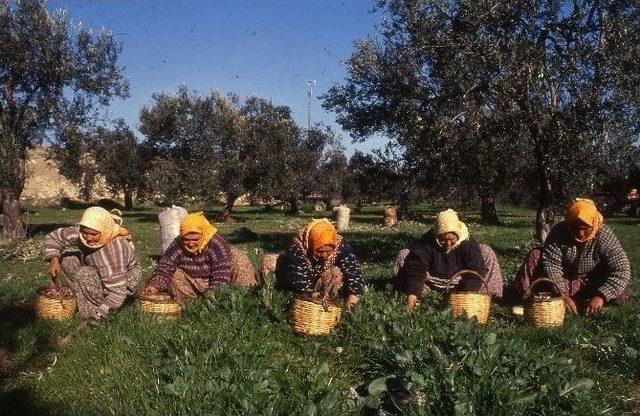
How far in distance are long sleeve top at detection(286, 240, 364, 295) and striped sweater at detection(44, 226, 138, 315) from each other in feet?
7.23

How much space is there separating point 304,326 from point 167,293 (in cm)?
224

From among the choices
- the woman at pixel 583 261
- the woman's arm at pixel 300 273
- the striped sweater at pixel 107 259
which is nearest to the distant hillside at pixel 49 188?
the striped sweater at pixel 107 259

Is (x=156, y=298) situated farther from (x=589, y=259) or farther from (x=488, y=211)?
(x=488, y=211)

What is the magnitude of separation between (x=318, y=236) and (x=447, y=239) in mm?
1793

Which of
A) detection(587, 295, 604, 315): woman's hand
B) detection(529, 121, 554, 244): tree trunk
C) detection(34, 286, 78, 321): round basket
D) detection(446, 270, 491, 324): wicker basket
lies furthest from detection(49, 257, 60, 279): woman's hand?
detection(529, 121, 554, 244): tree trunk

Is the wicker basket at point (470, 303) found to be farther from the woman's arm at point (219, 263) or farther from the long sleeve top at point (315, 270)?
the woman's arm at point (219, 263)

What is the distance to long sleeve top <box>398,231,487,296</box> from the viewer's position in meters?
7.50

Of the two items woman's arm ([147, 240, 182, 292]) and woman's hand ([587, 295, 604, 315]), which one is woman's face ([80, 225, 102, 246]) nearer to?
A: woman's arm ([147, 240, 182, 292])

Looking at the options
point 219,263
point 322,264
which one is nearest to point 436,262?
point 322,264

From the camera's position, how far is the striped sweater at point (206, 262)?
Result: 7.59 m

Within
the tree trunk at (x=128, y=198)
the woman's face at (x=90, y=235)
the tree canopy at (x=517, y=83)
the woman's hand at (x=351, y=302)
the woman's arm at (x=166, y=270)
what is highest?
the tree canopy at (x=517, y=83)

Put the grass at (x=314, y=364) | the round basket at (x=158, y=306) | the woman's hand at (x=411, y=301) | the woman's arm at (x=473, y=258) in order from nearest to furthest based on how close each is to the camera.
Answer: the grass at (x=314, y=364) < the round basket at (x=158, y=306) < the woman's hand at (x=411, y=301) < the woman's arm at (x=473, y=258)

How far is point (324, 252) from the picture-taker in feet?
23.2

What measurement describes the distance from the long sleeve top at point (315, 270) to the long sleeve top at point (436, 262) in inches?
29.5
